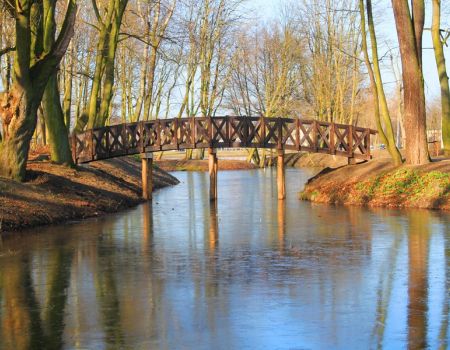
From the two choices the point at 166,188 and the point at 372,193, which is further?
the point at 166,188

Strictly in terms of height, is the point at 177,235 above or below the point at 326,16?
below

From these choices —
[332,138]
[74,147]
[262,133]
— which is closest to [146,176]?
[74,147]

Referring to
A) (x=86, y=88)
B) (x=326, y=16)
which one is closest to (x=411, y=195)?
(x=86, y=88)

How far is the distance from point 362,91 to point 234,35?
42.0 ft

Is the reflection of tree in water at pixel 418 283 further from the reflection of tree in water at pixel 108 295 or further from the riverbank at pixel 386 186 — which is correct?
the riverbank at pixel 386 186

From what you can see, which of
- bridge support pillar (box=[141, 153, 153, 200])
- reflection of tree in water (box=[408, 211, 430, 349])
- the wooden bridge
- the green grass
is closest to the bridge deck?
the wooden bridge

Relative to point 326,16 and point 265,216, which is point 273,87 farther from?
point 265,216

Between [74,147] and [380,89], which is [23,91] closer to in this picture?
[74,147]

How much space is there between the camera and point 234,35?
2670 inches

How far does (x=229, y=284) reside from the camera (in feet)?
42.3

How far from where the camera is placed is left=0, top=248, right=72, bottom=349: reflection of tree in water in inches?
373

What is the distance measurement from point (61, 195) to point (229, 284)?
13.0 m

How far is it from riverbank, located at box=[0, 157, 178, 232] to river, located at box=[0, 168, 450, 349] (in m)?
0.81

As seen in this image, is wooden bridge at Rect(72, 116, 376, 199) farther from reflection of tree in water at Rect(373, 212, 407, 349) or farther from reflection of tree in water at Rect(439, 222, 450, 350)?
reflection of tree in water at Rect(439, 222, 450, 350)
